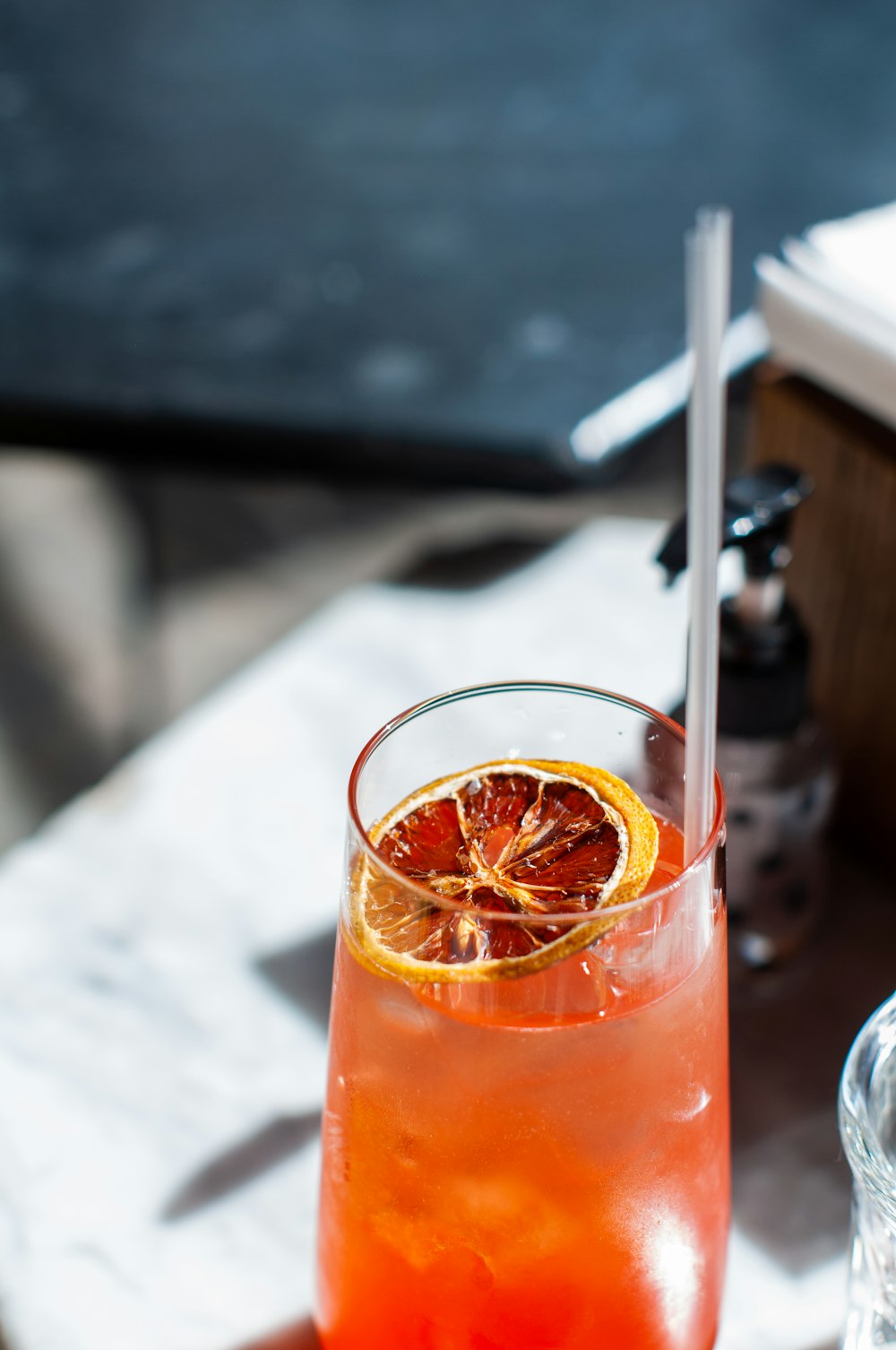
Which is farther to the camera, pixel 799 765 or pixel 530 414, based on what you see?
pixel 530 414

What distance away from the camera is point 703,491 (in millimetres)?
284

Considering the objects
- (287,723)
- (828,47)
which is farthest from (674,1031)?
(828,47)

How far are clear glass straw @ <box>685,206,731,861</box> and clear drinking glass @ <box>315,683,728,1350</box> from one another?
1 cm

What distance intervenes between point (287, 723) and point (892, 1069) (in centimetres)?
32

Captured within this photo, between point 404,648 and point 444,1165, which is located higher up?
point 444,1165

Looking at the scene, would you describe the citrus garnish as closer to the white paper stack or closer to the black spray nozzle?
the black spray nozzle

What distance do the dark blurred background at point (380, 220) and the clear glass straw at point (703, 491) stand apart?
40 cm

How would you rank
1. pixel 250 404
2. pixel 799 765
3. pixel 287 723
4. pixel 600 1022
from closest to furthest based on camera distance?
pixel 600 1022, pixel 799 765, pixel 287 723, pixel 250 404

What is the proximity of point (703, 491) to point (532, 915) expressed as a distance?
9cm

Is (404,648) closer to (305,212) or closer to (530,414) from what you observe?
(530,414)

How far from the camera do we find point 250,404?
73 centimetres

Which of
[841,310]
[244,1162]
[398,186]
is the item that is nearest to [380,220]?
[398,186]

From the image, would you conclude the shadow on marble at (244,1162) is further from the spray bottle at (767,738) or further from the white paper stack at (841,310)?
the white paper stack at (841,310)

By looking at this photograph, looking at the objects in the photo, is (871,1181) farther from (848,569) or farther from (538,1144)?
(848,569)
